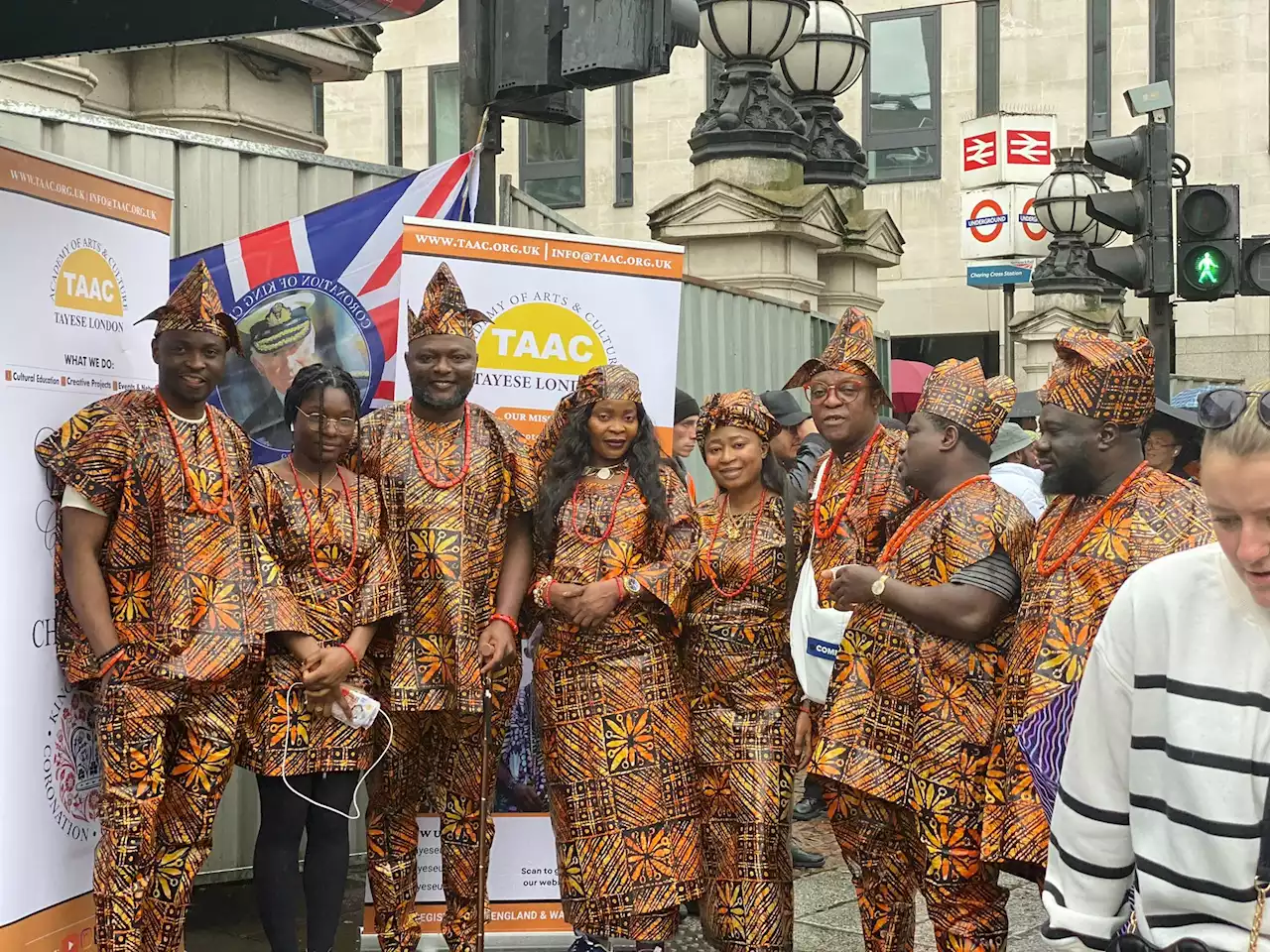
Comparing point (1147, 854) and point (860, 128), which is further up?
point (860, 128)

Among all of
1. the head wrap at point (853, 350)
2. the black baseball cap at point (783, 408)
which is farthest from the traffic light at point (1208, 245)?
the head wrap at point (853, 350)

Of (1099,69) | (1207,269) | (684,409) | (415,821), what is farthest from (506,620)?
(1099,69)

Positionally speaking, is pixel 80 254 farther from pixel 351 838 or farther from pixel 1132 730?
pixel 1132 730

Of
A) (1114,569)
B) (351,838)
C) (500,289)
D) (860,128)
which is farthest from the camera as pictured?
(860,128)

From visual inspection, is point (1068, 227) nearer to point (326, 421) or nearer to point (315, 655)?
point (326, 421)

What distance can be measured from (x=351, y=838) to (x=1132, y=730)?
5021 millimetres

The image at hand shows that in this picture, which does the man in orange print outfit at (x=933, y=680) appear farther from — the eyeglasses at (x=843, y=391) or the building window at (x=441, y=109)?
the building window at (x=441, y=109)

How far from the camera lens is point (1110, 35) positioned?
25.7 metres

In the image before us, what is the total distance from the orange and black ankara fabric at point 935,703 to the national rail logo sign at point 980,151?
15735mm

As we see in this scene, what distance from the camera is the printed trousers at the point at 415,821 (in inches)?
216

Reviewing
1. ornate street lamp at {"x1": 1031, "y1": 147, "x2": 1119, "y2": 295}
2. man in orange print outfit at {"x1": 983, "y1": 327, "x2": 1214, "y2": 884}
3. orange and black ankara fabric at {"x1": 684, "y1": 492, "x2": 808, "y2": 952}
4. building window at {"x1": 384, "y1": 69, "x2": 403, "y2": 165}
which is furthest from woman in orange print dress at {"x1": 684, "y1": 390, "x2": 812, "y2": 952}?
building window at {"x1": 384, "y1": 69, "x2": 403, "y2": 165}

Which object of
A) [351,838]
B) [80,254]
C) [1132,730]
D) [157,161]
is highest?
[157,161]

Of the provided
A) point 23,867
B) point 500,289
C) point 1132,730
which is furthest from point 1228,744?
point 500,289

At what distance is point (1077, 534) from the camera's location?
14.7 feet
